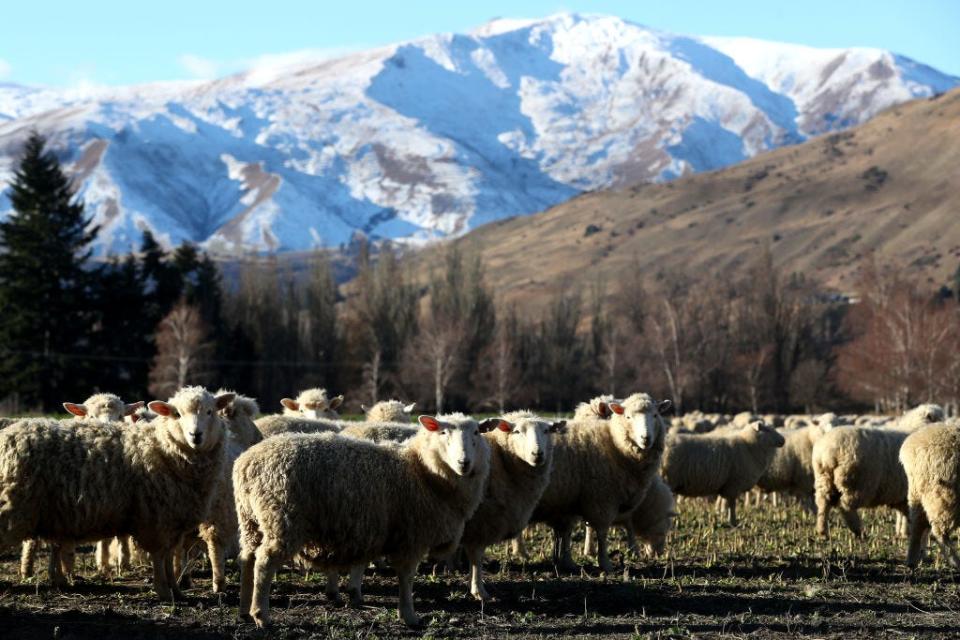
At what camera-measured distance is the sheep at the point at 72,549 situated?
12633mm

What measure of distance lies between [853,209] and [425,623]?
575ft

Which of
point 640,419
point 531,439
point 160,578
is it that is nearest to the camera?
point 160,578

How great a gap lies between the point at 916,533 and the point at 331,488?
27.2 ft

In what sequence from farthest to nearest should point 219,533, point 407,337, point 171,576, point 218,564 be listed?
point 407,337 < point 219,533 < point 218,564 < point 171,576

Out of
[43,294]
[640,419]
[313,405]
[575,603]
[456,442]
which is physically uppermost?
[43,294]

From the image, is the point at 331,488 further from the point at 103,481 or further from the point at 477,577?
Answer: the point at 103,481

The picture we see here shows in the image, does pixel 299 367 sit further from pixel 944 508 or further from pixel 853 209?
pixel 853 209

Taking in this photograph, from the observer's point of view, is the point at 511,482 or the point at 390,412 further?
the point at 390,412

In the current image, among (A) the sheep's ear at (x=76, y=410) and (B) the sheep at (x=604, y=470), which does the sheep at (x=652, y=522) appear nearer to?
(B) the sheep at (x=604, y=470)

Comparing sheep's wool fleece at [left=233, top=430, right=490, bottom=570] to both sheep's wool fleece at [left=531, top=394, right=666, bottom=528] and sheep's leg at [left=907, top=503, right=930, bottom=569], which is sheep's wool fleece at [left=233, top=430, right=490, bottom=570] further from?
sheep's leg at [left=907, top=503, right=930, bottom=569]

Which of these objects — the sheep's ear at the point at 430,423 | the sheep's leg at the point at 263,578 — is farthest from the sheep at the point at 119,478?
the sheep's ear at the point at 430,423

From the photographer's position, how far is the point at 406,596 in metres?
11.0

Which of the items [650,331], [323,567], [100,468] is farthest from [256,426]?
[650,331]

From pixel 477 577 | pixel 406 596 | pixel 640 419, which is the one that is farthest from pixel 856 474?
pixel 406 596
